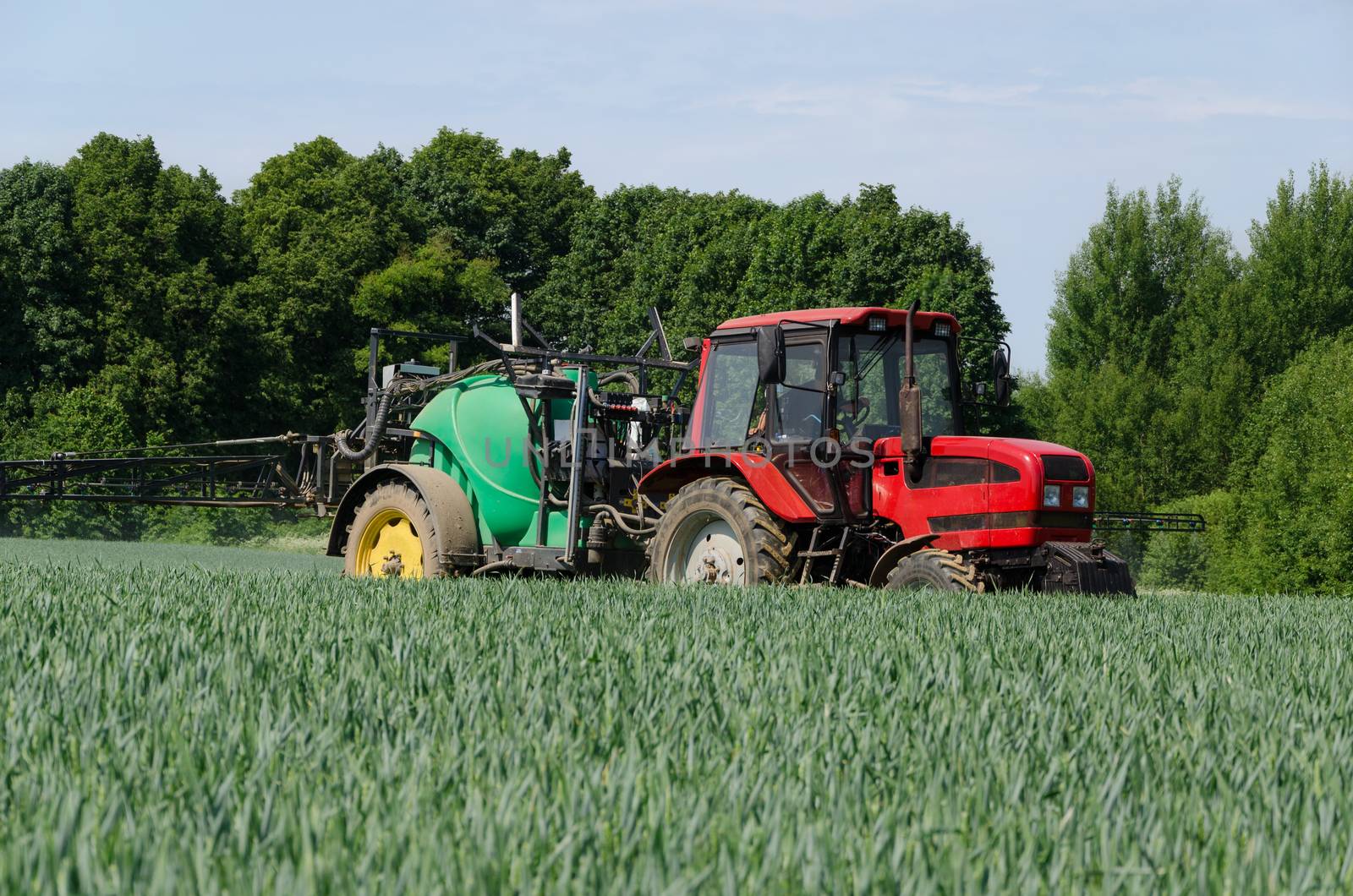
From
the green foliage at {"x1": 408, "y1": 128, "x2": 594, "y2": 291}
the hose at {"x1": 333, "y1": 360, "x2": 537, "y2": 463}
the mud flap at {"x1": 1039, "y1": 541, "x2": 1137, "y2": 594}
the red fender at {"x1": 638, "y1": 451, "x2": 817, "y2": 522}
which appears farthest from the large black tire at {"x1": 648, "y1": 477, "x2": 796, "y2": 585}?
the green foliage at {"x1": 408, "y1": 128, "x2": 594, "y2": 291}

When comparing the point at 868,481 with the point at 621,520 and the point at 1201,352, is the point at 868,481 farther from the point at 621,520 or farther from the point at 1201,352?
the point at 1201,352

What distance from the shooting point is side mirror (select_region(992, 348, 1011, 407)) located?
32.4 feet

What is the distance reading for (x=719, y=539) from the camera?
10172mm

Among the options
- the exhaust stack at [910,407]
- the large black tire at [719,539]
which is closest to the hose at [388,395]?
the large black tire at [719,539]

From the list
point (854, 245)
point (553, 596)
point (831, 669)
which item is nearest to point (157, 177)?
point (854, 245)

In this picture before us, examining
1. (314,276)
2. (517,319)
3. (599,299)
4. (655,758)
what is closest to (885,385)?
(517,319)

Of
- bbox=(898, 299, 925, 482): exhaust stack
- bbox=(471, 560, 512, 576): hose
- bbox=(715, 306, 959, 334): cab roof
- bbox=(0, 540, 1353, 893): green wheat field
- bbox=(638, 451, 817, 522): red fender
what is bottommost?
bbox=(471, 560, 512, 576): hose

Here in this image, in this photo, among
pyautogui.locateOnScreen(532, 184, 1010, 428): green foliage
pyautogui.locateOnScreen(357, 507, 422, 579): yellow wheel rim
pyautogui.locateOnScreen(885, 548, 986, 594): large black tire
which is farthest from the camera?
pyautogui.locateOnScreen(532, 184, 1010, 428): green foliage

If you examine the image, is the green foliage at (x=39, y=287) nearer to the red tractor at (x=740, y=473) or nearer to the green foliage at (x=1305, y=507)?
the red tractor at (x=740, y=473)

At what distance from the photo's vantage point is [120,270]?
3731 cm

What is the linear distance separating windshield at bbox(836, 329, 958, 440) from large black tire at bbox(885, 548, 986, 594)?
Result: 1.05m

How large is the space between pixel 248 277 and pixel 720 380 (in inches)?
1309

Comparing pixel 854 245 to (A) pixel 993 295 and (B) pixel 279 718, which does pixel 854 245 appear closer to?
(A) pixel 993 295

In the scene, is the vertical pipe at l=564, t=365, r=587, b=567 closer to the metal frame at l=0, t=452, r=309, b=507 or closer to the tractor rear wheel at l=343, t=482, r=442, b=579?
the tractor rear wheel at l=343, t=482, r=442, b=579
